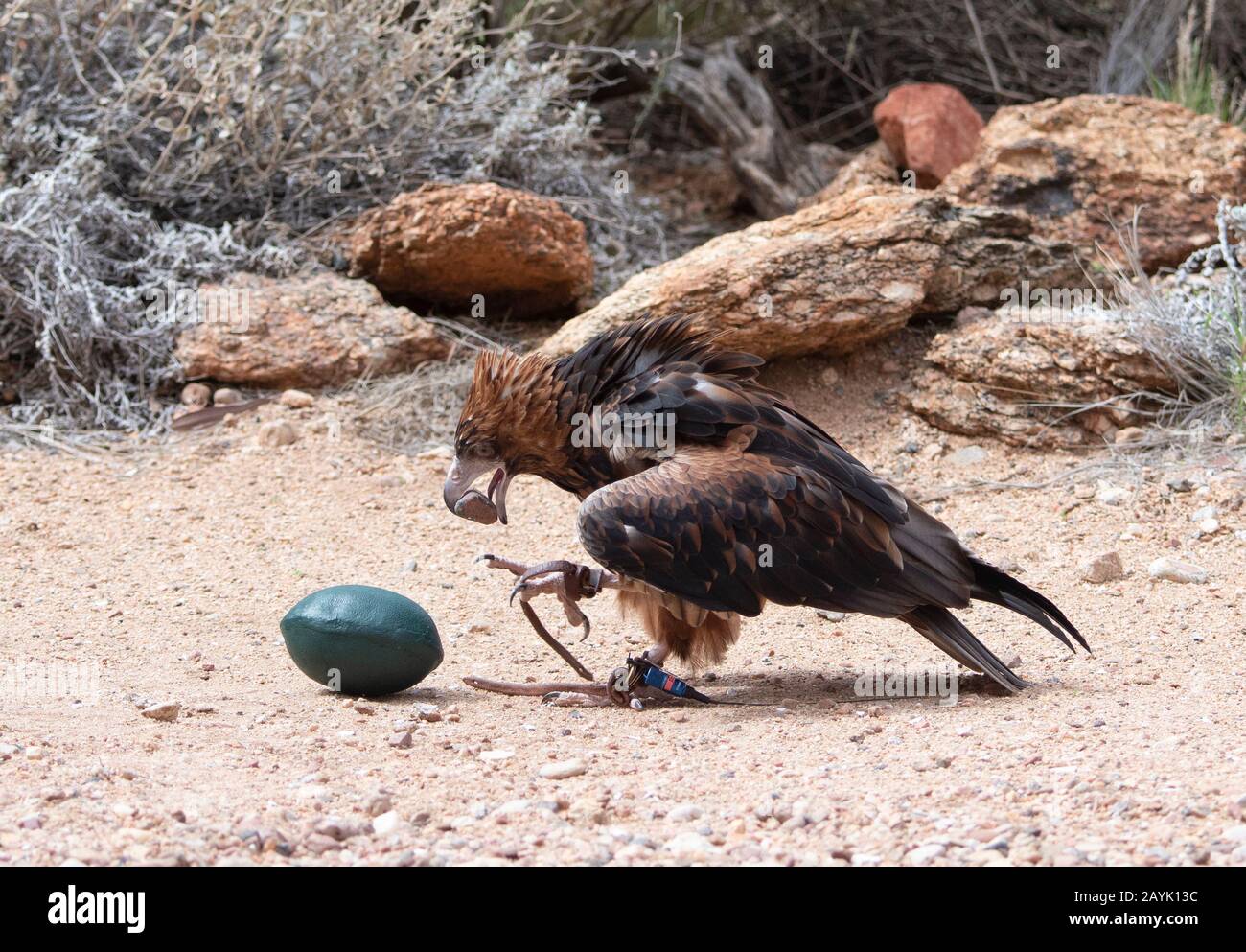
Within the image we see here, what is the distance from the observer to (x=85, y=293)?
7.71m

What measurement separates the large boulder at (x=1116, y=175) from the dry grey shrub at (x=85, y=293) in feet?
14.4

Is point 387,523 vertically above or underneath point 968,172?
underneath

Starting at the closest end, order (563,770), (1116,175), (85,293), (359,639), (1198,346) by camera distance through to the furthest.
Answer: (563,770), (359,639), (1198,346), (85,293), (1116,175)

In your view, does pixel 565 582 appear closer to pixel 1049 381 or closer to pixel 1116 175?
pixel 1049 381

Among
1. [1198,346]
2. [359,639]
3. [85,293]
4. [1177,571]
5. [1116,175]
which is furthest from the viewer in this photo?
[1116,175]

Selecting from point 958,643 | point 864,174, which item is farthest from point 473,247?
point 958,643

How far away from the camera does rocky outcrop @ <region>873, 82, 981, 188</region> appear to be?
30.7 feet

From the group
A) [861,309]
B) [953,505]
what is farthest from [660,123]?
[953,505]

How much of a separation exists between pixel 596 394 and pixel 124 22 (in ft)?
19.3

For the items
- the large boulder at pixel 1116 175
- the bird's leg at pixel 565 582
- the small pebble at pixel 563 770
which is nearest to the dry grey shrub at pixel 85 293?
the bird's leg at pixel 565 582

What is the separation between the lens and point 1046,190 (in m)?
8.28

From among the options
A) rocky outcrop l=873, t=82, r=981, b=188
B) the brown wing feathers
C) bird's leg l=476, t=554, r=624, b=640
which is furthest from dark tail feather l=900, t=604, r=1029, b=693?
rocky outcrop l=873, t=82, r=981, b=188

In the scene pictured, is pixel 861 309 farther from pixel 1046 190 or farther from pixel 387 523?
pixel 387 523

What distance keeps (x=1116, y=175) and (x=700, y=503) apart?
16.9 feet
